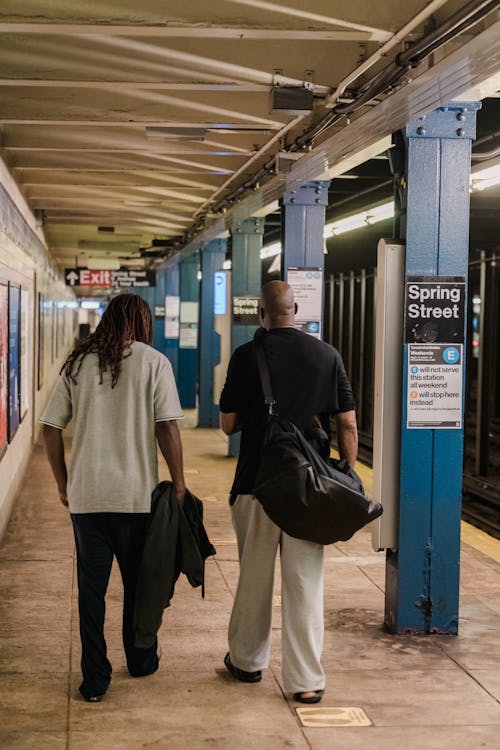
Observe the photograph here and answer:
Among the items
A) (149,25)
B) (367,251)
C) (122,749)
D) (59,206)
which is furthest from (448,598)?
(367,251)

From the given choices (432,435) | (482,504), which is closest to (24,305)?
(432,435)

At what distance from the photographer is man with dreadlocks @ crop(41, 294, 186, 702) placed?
4.49 metres

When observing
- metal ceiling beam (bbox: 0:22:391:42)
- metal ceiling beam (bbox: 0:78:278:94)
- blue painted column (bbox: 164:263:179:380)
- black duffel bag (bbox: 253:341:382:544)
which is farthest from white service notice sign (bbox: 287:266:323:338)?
blue painted column (bbox: 164:263:179:380)

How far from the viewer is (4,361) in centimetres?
765

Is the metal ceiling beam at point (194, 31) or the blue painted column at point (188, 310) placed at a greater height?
the metal ceiling beam at point (194, 31)

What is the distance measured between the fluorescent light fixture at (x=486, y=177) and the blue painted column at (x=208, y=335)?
7989 mm

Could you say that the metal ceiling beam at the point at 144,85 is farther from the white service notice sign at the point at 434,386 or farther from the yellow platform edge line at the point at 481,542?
the yellow platform edge line at the point at 481,542

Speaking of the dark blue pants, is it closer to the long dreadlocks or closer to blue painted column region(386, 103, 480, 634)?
the long dreadlocks

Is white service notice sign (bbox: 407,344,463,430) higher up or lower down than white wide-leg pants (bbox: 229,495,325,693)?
higher up

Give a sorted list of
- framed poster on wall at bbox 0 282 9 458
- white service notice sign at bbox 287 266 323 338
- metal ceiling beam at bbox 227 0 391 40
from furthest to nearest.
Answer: white service notice sign at bbox 287 266 323 338
framed poster on wall at bbox 0 282 9 458
metal ceiling beam at bbox 227 0 391 40

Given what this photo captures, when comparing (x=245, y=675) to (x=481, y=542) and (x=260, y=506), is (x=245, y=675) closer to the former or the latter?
(x=260, y=506)

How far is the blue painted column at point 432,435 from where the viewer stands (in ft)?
18.3

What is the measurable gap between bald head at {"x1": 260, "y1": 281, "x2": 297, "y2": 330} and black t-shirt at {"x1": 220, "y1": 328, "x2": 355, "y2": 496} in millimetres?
45

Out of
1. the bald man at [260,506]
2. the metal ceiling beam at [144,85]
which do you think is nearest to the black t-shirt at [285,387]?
the bald man at [260,506]
